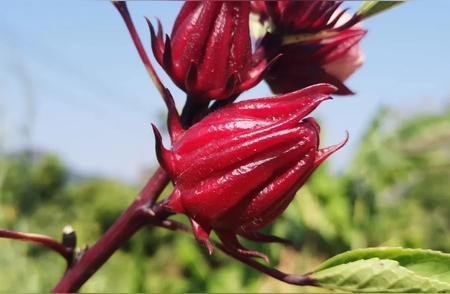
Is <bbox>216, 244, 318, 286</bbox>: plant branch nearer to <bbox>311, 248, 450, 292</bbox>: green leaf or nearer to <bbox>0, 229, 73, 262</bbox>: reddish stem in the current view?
<bbox>311, 248, 450, 292</bbox>: green leaf

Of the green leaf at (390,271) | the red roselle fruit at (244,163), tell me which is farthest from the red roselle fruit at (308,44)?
the green leaf at (390,271)

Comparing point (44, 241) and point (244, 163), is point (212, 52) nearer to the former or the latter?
point (244, 163)

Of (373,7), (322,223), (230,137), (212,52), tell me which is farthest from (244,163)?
(322,223)

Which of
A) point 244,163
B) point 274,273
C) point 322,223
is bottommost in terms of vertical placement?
Answer: point 322,223

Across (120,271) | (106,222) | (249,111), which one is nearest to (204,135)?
(249,111)

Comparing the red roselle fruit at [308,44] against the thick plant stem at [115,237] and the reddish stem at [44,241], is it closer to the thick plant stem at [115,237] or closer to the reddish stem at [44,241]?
the thick plant stem at [115,237]

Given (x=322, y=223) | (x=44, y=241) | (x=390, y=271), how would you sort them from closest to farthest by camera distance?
1. (x=390, y=271)
2. (x=44, y=241)
3. (x=322, y=223)
